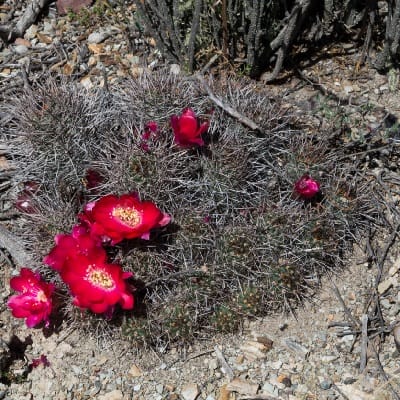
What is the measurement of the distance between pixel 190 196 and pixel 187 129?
0.34m

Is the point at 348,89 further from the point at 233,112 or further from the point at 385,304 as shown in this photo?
the point at 385,304

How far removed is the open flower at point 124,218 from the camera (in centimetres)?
285

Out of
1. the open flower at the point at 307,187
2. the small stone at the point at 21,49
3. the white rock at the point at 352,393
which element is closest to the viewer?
the white rock at the point at 352,393

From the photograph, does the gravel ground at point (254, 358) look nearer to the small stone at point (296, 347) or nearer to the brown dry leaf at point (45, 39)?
the small stone at point (296, 347)

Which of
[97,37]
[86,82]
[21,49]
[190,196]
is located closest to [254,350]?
[190,196]

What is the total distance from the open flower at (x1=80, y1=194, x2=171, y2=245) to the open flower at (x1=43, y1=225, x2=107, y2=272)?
5 centimetres

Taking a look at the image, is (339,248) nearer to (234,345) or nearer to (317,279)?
(317,279)

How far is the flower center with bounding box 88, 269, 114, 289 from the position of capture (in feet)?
9.48

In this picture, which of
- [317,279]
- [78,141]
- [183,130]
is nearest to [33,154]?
[78,141]

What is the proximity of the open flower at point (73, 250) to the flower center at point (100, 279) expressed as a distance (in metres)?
0.06

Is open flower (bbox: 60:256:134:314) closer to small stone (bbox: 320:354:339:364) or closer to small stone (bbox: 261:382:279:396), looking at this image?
small stone (bbox: 261:382:279:396)

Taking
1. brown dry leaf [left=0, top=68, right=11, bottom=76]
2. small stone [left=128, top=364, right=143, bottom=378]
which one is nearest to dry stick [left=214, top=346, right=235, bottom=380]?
small stone [left=128, top=364, right=143, bottom=378]

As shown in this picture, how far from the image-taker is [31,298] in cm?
304

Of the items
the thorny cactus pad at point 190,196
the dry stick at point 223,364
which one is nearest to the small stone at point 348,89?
the thorny cactus pad at point 190,196
